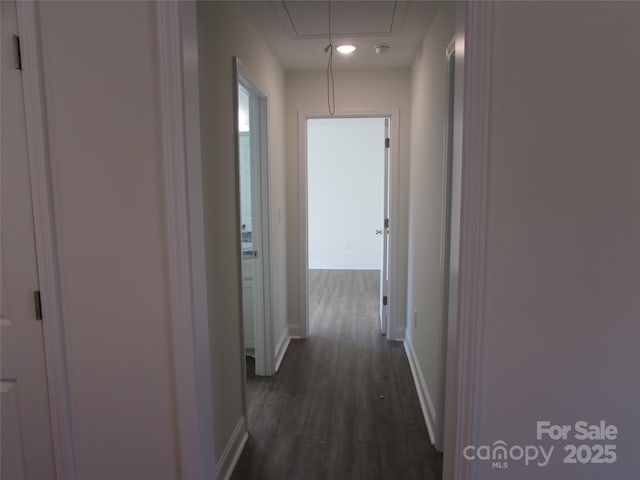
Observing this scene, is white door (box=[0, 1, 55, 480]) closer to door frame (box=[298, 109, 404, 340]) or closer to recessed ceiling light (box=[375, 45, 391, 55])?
recessed ceiling light (box=[375, 45, 391, 55])

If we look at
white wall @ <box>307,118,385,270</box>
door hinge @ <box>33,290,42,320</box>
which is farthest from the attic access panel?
white wall @ <box>307,118,385,270</box>

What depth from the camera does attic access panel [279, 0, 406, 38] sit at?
2.23m

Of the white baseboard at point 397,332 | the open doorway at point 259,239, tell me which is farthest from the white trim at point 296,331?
the white baseboard at point 397,332

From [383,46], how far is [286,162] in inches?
48.6

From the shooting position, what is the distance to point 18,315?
1230 mm

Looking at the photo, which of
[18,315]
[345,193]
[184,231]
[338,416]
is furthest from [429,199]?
[345,193]

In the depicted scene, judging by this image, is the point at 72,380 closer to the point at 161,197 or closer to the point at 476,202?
the point at 161,197

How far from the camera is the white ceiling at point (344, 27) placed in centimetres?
225

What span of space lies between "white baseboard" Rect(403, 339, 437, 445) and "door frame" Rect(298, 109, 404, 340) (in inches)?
17.2

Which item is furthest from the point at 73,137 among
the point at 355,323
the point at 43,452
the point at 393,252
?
the point at 355,323

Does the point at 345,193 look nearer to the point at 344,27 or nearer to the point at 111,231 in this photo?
the point at 344,27

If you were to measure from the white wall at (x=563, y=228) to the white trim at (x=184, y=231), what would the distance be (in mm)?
852

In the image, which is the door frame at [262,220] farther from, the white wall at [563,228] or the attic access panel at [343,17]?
the white wall at [563,228]

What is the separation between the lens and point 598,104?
3.59 feet
